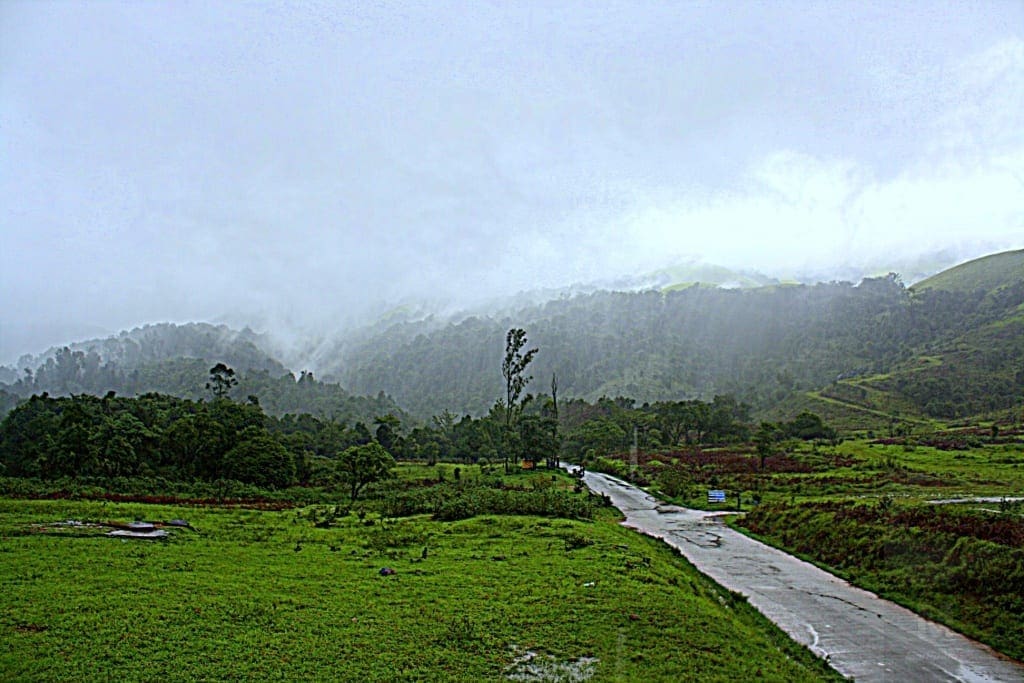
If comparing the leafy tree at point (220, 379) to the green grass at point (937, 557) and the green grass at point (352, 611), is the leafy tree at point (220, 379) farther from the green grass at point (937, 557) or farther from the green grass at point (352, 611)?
the green grass at point (937, 557)

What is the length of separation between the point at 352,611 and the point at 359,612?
16 cm

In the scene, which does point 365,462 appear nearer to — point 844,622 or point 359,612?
point 359,612

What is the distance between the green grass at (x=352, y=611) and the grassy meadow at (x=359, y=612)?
0.17 ft

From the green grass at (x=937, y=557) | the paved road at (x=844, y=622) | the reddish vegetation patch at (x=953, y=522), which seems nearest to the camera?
the paved road at (x=844, y=622)

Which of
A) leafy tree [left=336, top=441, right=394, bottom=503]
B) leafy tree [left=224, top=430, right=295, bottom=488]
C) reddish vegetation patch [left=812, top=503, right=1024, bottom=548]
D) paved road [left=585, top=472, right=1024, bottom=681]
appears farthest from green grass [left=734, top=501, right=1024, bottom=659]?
leafy tree [left=224, top=430, right=295, bottom=488]

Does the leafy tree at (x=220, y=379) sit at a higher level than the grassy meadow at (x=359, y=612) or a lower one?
higher

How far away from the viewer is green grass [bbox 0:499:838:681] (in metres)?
11.5

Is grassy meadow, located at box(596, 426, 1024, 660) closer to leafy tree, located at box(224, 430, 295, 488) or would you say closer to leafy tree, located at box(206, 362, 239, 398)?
leafy tree, located at box(224, 430, 295, 488)

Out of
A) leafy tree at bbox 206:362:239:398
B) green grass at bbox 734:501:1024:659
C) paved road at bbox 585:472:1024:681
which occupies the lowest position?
paved road at bbox 585:472:1024:681

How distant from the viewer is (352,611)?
1480 centimetres

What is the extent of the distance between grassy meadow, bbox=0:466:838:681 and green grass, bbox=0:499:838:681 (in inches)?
2.0

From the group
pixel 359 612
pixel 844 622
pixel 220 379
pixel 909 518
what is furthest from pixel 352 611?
pixel 220 379

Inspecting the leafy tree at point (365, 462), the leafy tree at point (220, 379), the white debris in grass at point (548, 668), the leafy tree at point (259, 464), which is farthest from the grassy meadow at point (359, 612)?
the leafy tree at point (220, 379)

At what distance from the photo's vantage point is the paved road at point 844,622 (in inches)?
594
